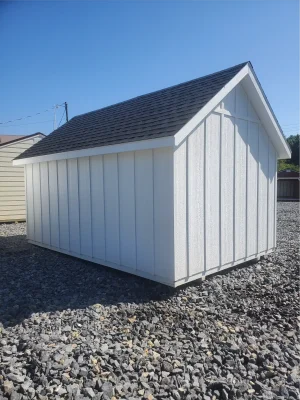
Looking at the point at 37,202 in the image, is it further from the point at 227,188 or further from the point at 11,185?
the point at 11,185

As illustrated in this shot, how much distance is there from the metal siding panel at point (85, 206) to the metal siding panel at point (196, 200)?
A: 2.28 m

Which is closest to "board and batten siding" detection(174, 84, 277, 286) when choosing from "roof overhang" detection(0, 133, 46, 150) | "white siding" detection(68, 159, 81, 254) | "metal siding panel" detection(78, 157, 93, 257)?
"metal siding panel" detection(78, 157, 93, 257)

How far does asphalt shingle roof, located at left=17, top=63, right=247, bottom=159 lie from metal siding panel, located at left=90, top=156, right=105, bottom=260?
401mm

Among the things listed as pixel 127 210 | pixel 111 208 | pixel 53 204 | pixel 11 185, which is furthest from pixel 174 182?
pixel 11 185

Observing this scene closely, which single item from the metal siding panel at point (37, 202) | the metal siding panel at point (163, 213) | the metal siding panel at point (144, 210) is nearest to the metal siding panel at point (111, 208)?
the metal siding panel at point (144, 210)

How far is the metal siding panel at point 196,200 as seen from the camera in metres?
4.78

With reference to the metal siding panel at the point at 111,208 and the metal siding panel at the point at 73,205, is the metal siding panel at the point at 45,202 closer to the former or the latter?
the metal siding panel at the point at 73,205

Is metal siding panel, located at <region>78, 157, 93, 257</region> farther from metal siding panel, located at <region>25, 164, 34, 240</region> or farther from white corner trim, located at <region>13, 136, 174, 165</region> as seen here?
metal siding panel, located at <region>25, 164, 34, 240</region>

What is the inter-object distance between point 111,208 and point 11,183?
8.53 meters

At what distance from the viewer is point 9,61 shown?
6.26 m

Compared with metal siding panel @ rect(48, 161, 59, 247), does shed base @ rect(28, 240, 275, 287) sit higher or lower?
lower

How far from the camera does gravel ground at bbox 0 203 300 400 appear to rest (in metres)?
2.55

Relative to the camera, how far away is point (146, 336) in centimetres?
346

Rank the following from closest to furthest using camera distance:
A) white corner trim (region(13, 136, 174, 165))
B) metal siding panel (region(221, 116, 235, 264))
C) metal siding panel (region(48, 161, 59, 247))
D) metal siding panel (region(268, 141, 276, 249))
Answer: white corner trim (region(13, 136, 174, 165)) < metal siding panel (region(221, 116, 235, 264)) < metal siding panel (region(268, 141, 276, 249)) < metal siding panel (region(48, 161, 59, 247))
